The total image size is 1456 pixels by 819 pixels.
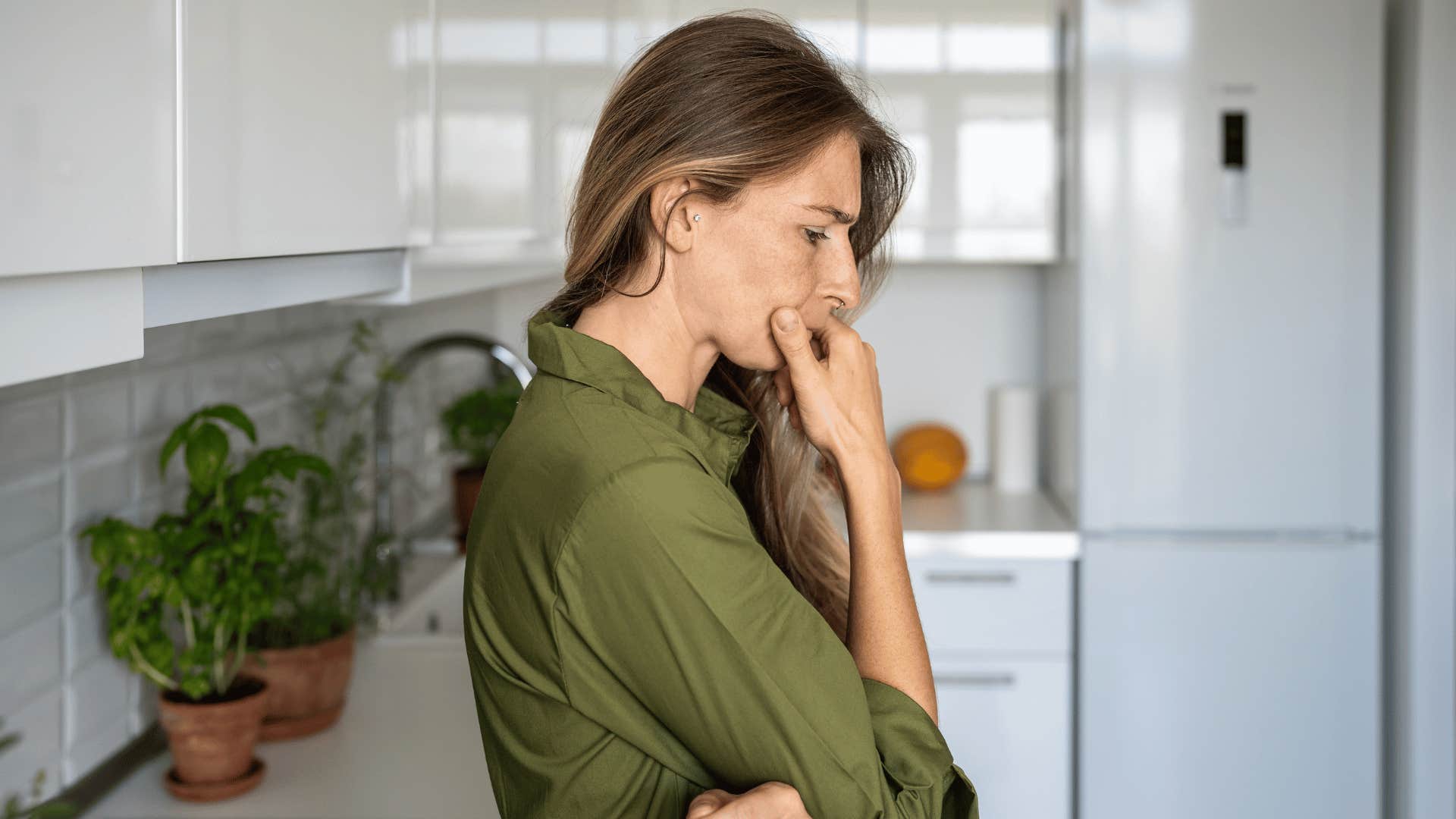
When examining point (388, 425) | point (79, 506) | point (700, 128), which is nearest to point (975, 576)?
point (388, 425)

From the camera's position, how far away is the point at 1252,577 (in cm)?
278

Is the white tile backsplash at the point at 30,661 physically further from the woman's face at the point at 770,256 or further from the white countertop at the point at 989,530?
the white countertop at the point at 989,530

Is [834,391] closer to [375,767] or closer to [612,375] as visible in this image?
[612,375]

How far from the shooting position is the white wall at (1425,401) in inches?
104

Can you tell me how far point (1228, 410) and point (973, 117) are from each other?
0.86m

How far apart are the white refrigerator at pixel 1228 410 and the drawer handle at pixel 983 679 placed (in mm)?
155

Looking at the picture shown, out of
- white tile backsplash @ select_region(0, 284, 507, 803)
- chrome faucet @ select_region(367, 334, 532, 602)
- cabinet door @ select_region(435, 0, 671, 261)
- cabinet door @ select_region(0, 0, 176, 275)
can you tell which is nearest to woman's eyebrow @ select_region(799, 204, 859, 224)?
cabinet door @ select_region(0, 0, 176, 275)

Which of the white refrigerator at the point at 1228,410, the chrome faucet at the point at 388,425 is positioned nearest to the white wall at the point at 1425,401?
the white refrigerator at the point at 1228,410

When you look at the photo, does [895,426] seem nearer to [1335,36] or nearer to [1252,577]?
[1252,577]

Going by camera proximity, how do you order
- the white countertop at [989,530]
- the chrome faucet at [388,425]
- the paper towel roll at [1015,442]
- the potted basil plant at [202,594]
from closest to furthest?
the potted basil plant at [202,594]
the chrome faucet at [388,425]
the white countertop at [989,530]
the paper towel roll at [1015,442]

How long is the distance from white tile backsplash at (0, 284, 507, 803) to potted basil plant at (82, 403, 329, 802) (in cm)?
4

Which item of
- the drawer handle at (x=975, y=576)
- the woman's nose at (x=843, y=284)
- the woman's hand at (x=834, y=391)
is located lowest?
the drawer handle at (x=975, y=576)

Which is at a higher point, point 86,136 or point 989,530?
point 86,136

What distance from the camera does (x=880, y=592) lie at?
1034 millimetres
